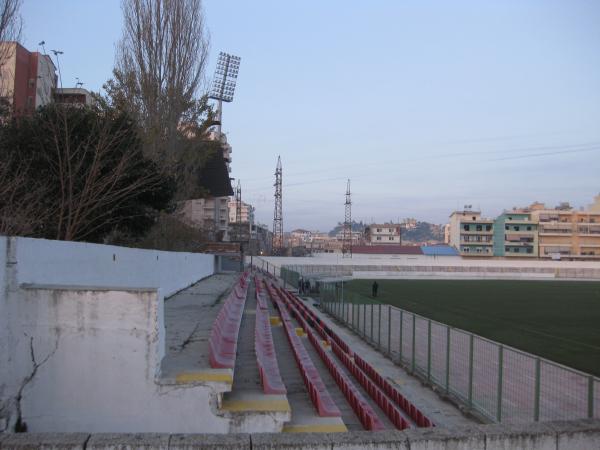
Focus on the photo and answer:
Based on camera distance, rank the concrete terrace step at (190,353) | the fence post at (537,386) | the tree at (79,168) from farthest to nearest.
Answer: the tree at (79,168) < the fence post at (537,386) < the concrete terrace step at (190,353)

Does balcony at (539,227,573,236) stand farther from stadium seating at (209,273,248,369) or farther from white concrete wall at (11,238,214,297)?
stadium seating at (209,273,248,369)

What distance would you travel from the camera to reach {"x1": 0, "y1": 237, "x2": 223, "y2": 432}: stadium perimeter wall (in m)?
5.97

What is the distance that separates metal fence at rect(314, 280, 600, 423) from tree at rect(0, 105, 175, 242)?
7.48 meters

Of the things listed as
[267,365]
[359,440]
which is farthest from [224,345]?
[359,440]

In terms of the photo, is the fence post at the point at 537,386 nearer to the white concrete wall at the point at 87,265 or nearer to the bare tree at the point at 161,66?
the white concrete wall at the point at 87,265

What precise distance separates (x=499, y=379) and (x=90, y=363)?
5773 millimetres

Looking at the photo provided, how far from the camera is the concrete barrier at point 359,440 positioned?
3.78 meters

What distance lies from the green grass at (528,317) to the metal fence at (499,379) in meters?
5.26

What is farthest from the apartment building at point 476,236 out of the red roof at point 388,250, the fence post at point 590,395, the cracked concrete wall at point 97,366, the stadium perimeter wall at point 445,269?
the cracked concrete wall at point 97,366

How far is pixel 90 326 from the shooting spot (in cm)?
607

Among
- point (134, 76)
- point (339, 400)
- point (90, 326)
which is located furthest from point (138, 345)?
point (134, 76)

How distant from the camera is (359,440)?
12.8 feet

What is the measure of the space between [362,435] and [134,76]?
882 inches

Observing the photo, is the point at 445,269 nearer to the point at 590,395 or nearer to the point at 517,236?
the point at 517,236
